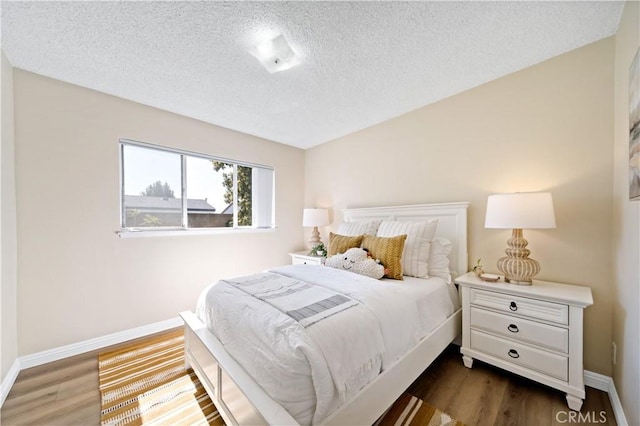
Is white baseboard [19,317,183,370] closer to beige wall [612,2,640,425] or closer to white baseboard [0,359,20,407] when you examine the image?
white baseboard [0,359,20,407]

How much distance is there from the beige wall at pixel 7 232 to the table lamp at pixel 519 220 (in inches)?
138

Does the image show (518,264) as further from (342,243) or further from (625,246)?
(342,243)

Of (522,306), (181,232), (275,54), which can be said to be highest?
(275,54)

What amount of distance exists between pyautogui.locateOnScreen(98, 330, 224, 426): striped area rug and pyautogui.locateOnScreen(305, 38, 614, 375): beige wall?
248 centimetres

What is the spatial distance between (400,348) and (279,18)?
2108mm

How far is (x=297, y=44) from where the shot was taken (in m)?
1.72

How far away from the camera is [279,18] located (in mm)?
1502

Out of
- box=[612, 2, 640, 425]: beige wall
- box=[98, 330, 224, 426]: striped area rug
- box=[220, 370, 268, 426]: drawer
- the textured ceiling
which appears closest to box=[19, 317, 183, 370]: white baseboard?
box=[98, 330, 224, 426]: striped area rug

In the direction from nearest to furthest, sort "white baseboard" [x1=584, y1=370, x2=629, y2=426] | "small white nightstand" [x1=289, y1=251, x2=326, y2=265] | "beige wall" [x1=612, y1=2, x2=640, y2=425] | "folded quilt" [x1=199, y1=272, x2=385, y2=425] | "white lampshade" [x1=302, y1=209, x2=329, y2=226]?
"folded quilt" [x1=199, y1=272, x2=385, y2=425] → "beige wall" [x1=612, y1=2, x2=640, y2=425] → "white baseboard" [x1=584, y1=370, x2=629, y2=426] → "small white nightstand" [x1=289, y1=251, x2=326, y2=265] → "white lampshade" [x1=302, y1=209, x2=329, y2=226]

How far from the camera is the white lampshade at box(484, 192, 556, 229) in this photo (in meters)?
1.65

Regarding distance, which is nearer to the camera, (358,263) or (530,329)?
(530,329)

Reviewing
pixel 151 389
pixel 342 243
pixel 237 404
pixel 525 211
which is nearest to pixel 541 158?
pixel 525 211

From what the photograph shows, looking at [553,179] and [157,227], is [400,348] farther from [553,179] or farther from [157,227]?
[157,227]

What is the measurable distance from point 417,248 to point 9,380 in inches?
127
